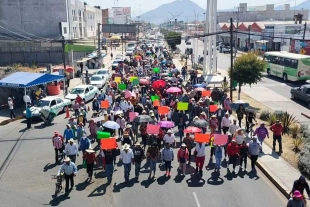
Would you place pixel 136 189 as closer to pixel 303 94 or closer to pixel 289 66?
pixel 303 94

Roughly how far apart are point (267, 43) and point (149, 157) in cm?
6516

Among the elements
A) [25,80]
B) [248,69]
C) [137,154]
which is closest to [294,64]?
[248,69]

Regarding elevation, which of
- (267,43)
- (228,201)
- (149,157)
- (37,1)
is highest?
(37,1)

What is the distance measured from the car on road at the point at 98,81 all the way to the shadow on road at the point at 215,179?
21580mm

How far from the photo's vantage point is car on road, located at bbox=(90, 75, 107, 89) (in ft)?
111

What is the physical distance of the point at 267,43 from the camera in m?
72.8

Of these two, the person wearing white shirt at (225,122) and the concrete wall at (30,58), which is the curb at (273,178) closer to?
the person wearing white shirt at (225,122)

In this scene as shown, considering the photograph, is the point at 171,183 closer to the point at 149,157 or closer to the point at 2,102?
the point at 149,157

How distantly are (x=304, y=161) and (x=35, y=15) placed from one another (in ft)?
219

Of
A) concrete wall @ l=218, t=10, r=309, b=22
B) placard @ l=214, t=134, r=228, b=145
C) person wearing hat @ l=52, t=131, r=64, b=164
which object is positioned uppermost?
concrete wall @ l=218, t=10, r=309, b=22

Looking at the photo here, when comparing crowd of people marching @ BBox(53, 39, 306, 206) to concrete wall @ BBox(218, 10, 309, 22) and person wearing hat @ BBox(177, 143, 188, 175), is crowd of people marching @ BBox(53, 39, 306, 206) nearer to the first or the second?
person wearing hat @ BBox(177, 143, 188, 175)

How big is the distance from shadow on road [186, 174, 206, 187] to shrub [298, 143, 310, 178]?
3.87 metres

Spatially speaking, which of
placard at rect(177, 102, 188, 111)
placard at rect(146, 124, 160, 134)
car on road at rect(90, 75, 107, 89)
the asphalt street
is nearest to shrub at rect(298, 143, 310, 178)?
the asphalt street

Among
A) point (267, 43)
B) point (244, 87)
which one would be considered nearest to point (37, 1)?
point (267, 43)
